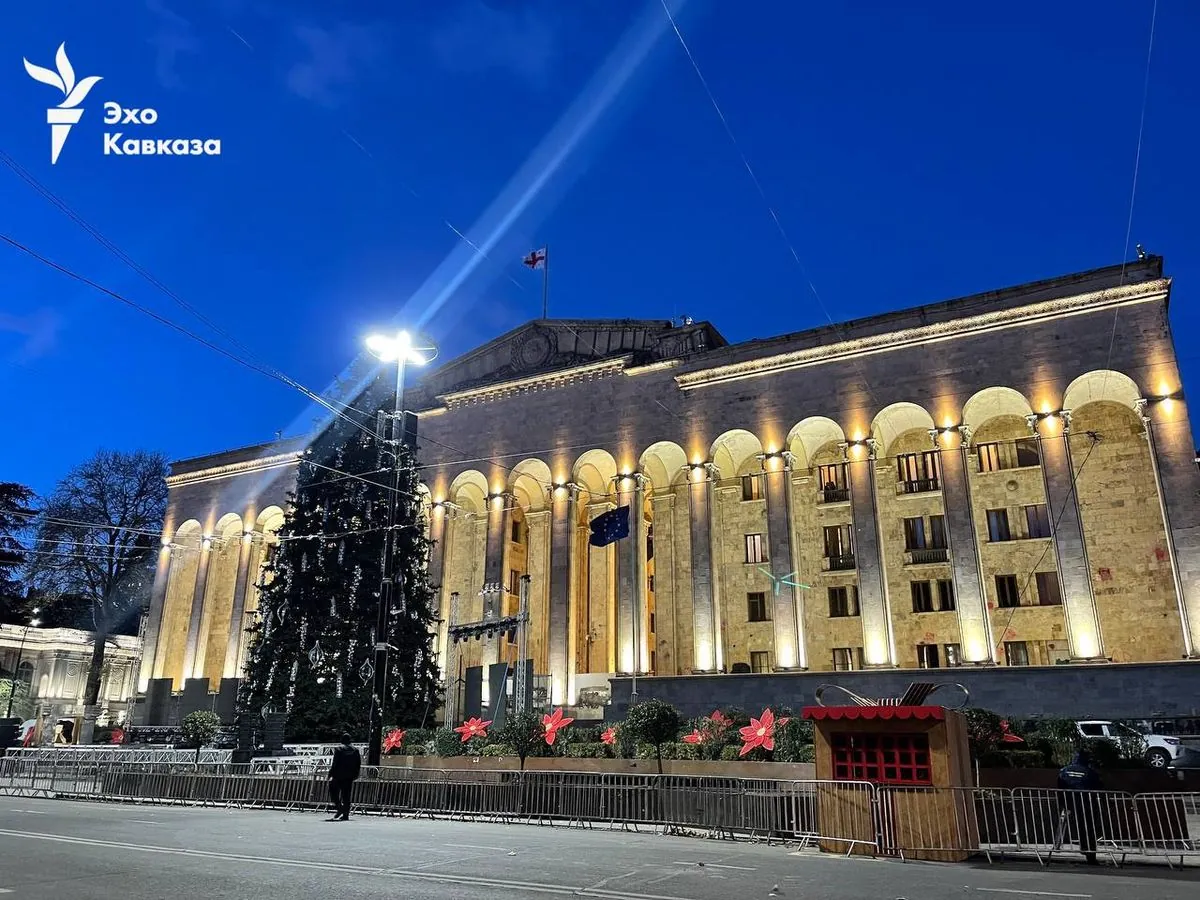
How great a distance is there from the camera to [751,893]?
752cm

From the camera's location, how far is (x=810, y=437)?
110 ft

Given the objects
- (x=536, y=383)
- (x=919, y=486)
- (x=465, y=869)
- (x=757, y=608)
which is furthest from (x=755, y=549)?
(x=465, y=869)

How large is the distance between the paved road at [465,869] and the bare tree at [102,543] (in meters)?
36.7

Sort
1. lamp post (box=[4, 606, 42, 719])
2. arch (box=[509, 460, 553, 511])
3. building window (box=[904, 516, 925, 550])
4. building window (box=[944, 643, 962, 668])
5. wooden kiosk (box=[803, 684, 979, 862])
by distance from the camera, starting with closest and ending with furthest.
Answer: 1. wooden kiosk (box=[803, 684, 979, 862])
2. building window (box=[944, 643, 962, 668])
3. building window (box=[904, 516, 925, 550])
4. arch (box=[509, 460, 553, 511])
5. lamp post (box=[4, 606, 42, 719])

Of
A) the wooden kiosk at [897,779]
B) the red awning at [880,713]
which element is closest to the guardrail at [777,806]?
the wooden kiosk at [897,779]

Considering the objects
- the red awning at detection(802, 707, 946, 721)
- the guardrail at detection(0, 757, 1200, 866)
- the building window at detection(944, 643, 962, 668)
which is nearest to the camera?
the guardrail at detection(0, 757, 1200, 866)

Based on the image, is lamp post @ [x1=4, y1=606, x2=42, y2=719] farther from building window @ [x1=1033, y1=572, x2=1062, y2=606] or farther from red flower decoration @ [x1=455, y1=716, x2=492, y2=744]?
building window @ [x1=1033, y1=572, x2=1062, y2=606]

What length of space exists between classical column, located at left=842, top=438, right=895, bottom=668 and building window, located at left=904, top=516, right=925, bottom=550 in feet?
12.7

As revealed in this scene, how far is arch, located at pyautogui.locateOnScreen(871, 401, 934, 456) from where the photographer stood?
101 ft

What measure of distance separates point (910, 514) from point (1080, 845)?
76.5ft

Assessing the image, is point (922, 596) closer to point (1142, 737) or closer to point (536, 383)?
point (1142, 737)

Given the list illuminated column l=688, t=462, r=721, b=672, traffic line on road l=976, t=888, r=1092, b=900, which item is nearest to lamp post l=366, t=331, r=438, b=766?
traffic line on road l=976, t=888, r=1092, b=900

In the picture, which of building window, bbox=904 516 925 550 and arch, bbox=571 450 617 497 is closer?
building window, bbox=904 516 925 550

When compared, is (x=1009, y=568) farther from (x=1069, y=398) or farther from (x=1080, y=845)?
(x=1080, y=845)
